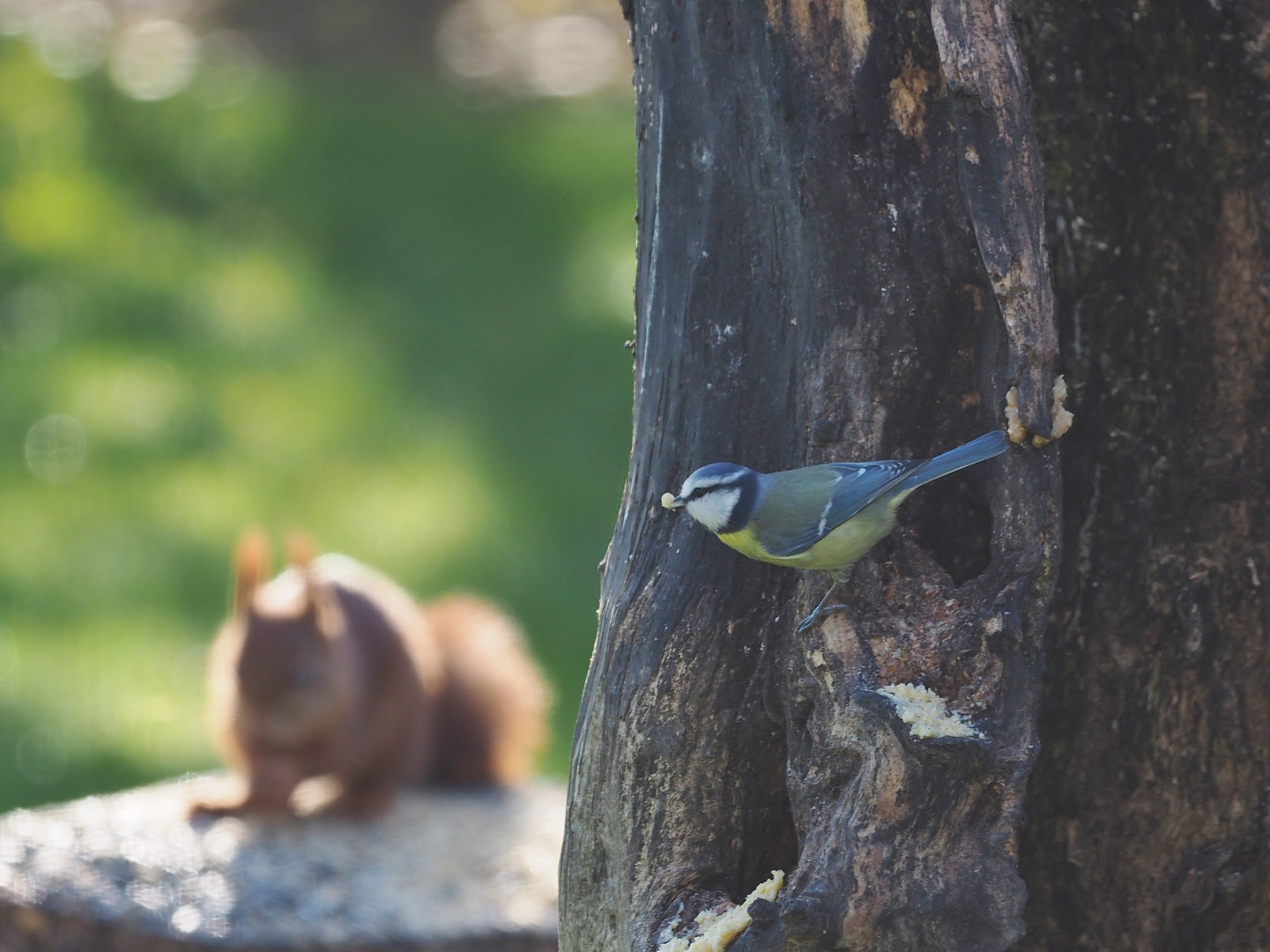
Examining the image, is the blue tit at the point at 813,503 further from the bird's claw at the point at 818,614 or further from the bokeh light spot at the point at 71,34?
the bokeh light spot at the point at 71,34

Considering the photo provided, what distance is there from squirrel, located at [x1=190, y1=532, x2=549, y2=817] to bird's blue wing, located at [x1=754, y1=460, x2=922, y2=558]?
2381 millimetres

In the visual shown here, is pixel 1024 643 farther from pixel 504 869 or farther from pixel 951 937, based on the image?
pixel 504 869

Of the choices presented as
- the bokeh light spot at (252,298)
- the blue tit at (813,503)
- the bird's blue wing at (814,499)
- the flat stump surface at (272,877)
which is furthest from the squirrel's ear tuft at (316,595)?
the bokeh light spot at (252,298)

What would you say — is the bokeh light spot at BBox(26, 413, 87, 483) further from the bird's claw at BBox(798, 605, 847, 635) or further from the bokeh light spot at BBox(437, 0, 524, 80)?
the bird's claw at BBox(798, 605, 847, 635)

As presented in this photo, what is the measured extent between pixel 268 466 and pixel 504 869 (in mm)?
3899

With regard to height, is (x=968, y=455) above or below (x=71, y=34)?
below

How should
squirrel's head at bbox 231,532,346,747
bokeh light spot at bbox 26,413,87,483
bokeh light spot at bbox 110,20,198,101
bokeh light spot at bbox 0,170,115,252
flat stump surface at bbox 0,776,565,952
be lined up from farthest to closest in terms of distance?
bokeh light spot at bbox 110,20,198,101, bokeh light spot at bbox 0,170,115,252, bokeh light spot at bbox 26,413,87,483, squirrel's head at bbox 231,532,346,747, flat stump surface at bbox 0,776,565,952

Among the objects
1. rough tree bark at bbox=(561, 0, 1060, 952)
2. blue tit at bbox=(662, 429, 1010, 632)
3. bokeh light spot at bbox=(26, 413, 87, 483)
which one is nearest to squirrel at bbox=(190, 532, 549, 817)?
rough tree bark at bbox=(561, 0, 1060, 952)

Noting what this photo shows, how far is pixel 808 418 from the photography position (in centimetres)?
290

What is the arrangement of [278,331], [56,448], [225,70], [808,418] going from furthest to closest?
[225,70] → [278,331] → [56,448] → [808,418]

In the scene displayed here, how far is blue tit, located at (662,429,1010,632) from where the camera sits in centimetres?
269

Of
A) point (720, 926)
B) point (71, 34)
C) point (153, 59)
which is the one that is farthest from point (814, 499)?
point (71, 34)

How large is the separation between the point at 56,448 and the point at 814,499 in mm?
6074

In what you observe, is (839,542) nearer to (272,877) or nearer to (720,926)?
(720,926)
